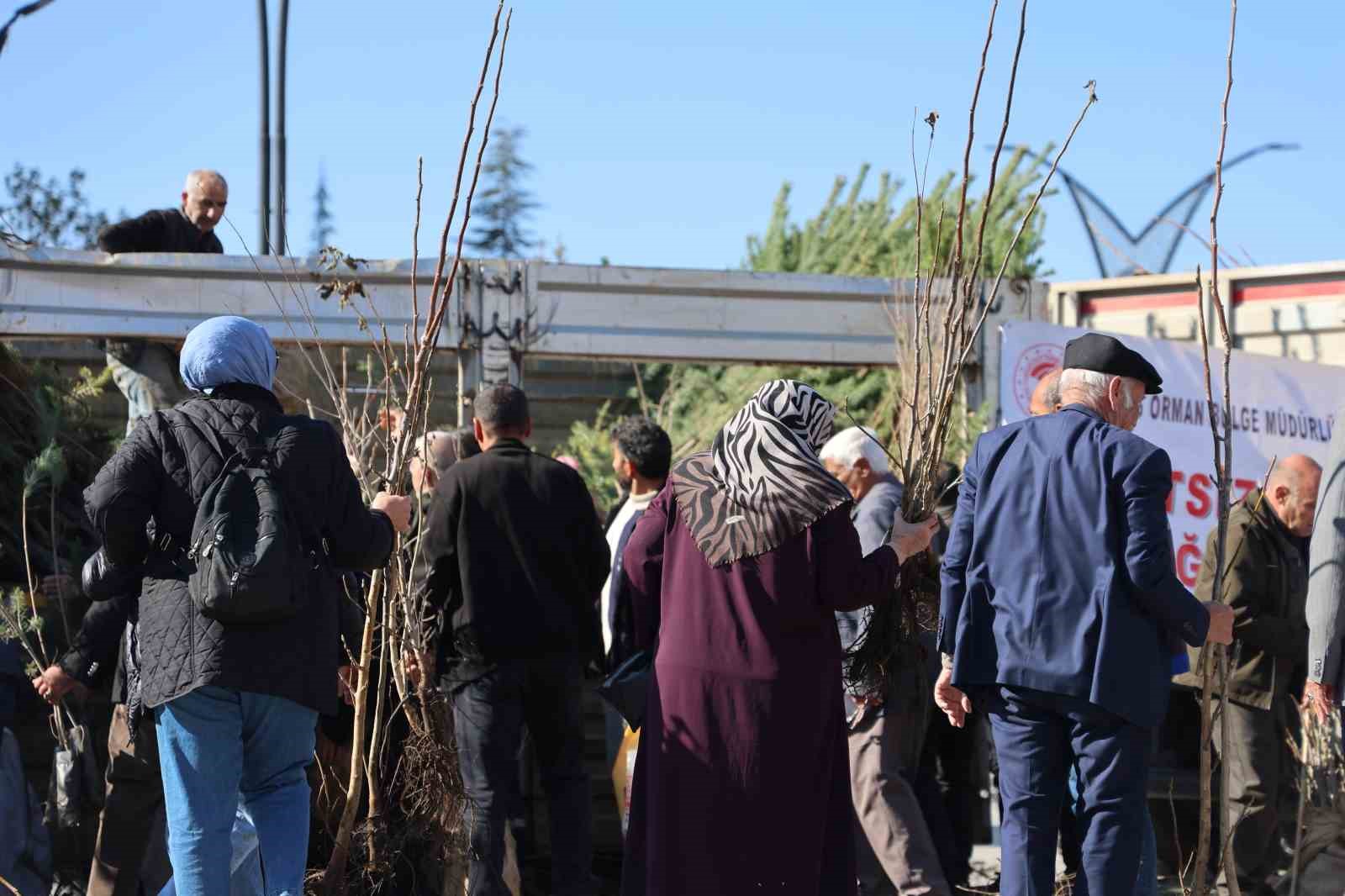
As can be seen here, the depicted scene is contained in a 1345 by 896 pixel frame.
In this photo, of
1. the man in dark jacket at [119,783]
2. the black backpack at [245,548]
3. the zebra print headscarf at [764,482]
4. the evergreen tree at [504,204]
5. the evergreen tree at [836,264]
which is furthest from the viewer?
the evergreen tree at [504,204]

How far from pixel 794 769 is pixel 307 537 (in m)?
1.19

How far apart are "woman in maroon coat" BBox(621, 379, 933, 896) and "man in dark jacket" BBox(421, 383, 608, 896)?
130 cm

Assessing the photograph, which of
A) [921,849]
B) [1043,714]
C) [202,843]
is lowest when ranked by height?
[921,849]

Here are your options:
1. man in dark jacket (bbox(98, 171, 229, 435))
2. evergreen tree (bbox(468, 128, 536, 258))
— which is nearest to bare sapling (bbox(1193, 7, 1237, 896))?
man in dark jacket (bbox(98, 171, 229, 435))

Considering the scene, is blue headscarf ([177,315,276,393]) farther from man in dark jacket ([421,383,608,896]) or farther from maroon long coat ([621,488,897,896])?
man in dark jacket ([421,383,608,896])

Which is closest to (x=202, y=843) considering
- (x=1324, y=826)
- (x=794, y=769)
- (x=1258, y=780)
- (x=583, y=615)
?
(x=794, y=769)

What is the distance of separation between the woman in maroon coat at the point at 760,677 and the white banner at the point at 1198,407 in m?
3.27

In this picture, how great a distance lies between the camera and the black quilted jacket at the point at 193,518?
3.39 m

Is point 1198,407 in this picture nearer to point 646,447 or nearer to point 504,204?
point 646,447

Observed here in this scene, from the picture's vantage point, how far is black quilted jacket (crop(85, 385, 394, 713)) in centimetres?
339

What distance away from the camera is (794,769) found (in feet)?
11.6

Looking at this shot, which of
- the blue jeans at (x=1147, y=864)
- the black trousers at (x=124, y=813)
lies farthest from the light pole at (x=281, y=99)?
the blue jeans at (x=1147, y=864)

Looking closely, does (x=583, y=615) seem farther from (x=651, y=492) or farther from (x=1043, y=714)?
(x=1043, y=714)

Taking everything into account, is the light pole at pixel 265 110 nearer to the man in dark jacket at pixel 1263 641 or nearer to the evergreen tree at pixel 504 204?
the man in dark jacket at pixel 1263 641
